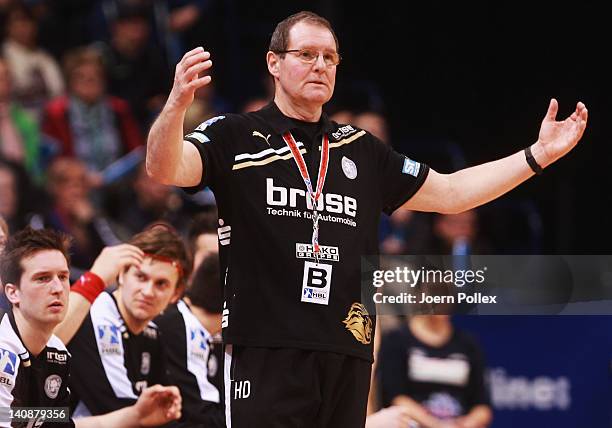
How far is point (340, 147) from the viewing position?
5980mm

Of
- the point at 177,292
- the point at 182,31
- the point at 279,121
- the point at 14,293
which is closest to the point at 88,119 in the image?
the point at 182,31

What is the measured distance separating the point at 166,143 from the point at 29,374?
1747 mm

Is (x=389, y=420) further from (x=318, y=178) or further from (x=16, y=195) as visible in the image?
(x=16, y=195)

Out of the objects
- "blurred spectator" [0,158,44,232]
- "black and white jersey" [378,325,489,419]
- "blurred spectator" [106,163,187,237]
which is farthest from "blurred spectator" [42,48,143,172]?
"black and white jersey" [378,325,489,419]

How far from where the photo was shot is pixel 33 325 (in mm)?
6352

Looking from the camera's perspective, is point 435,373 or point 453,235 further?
point 453,235

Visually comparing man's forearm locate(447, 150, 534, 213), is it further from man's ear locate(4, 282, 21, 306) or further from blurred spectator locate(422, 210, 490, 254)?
blurred spectator locate(422, 210, 490, 254)

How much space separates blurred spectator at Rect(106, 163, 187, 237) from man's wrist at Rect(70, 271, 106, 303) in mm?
3869

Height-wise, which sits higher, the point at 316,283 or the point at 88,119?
the point at 88,119

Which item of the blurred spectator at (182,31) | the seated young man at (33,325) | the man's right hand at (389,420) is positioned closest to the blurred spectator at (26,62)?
the blurred spectator at (182,31)

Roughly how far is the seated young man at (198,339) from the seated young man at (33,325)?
4.02 feet

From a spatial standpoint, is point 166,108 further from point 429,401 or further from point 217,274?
point 429,401

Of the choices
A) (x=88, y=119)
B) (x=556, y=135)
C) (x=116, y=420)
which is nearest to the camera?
(x=556, y=135)

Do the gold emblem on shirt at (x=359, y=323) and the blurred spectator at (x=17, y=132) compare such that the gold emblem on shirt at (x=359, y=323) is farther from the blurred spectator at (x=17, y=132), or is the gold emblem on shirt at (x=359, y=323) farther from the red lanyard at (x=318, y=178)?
the blurred spectator at (x=17, y=132)
